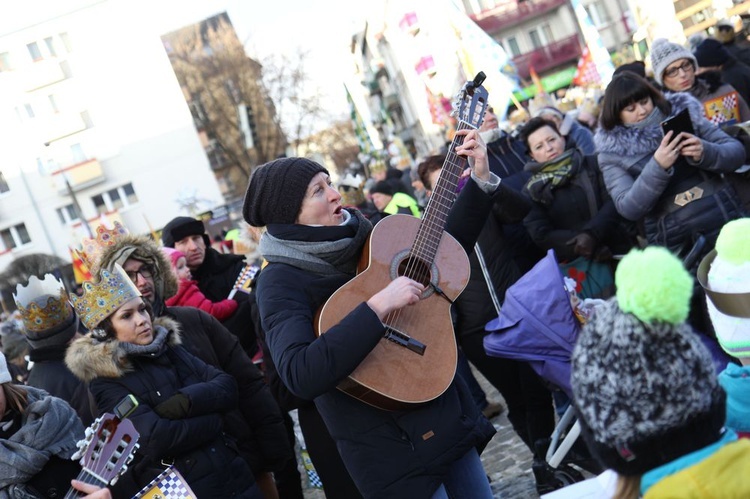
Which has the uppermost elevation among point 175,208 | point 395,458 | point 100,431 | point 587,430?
point 175,208

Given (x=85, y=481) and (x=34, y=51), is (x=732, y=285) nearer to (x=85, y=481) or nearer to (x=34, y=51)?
(x=85, y=481)

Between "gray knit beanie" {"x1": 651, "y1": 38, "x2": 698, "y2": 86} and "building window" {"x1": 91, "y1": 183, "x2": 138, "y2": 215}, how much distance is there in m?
47.3

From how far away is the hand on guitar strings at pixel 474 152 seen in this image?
10.8ft

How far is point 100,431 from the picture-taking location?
3096 mm

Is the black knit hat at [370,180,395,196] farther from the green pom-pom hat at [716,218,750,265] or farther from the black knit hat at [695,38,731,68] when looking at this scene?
the green pom-pom hat at [716,218,750,265]

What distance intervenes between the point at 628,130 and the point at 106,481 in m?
3.43

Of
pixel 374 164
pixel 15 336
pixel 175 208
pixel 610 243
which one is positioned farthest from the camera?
pixel 175 208

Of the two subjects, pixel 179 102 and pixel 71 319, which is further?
pixel 179 102

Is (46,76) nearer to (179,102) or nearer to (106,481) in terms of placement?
(179,102)

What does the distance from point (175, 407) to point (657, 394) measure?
8.22ft

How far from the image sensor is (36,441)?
11.3 ft

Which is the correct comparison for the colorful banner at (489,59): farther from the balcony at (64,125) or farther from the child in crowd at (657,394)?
the balcony at (64,125)

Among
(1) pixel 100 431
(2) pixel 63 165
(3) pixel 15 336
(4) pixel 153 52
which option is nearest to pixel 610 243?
(1) pixel 100 431

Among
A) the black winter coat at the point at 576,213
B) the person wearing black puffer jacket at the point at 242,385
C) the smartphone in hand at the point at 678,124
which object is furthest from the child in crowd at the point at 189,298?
the smartphone in hand at the point at 678,124
